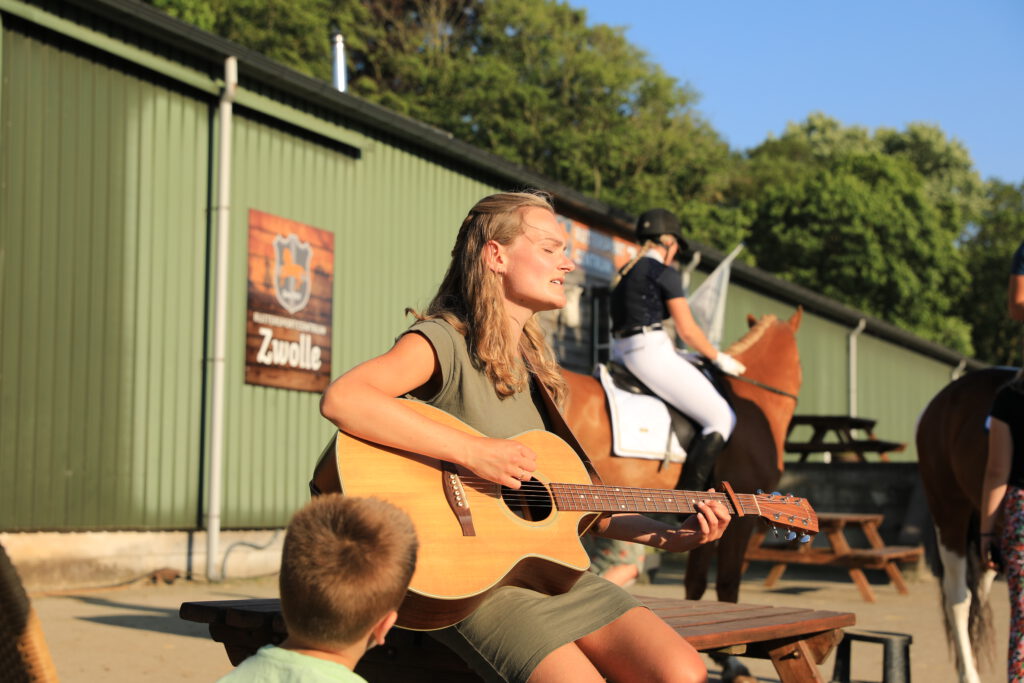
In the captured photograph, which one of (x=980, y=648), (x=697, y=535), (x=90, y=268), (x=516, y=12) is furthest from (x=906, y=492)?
(x=516, y=12)

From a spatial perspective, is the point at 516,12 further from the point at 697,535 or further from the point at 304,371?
the point at 697,535

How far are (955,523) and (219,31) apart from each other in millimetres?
34094

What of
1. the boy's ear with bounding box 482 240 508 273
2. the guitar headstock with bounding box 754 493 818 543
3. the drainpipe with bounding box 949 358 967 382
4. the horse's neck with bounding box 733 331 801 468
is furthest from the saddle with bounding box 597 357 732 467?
the drainpipe with bounding box 949 358 967 382

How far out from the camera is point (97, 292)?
10.2 meters

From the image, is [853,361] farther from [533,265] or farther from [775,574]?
[533,265]

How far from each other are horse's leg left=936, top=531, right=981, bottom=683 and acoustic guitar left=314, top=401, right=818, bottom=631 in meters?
3.36

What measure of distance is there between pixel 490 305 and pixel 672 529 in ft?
3.13

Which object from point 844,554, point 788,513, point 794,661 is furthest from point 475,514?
point 844,554

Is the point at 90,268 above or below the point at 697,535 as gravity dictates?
above

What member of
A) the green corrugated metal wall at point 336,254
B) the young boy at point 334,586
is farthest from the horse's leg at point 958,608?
the green corrugated metal wall at point 336,254

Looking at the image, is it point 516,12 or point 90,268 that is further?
point 516,12

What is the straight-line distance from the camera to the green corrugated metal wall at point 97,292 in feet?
31.3

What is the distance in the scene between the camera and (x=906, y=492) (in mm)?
13562

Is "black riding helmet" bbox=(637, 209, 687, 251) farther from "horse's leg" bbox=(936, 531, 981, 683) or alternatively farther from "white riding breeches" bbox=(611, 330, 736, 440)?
"horse's leg" bbox=(936, 531, 981, 683)
